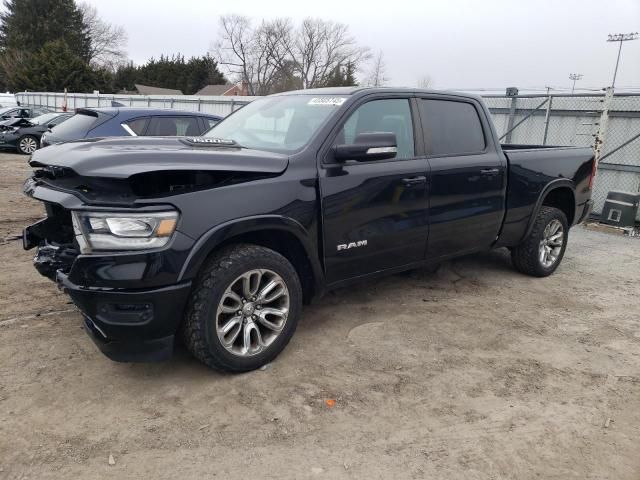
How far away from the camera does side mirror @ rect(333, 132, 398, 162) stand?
339 centimetres

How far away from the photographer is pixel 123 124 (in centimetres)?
746

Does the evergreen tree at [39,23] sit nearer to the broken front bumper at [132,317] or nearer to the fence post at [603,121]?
the fence post at [603,121]

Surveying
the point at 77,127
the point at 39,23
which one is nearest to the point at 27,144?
the point at 77,127

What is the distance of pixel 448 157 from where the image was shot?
14.3ft

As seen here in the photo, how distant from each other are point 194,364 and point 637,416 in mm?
2700

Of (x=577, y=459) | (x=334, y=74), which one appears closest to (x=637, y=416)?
(x=577, y=459)

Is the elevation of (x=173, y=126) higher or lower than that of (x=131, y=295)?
higher

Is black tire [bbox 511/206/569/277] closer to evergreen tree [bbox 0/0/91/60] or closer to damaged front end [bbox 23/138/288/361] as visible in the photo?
damaged front end [bbox 23/138/288/361]

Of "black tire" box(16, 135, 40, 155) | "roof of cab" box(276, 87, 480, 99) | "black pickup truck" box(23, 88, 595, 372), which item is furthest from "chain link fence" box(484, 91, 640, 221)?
"black tire" box(16, 135, 40, 155)

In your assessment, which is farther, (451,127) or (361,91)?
(451,127)

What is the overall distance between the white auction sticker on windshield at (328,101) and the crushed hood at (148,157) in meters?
0.66

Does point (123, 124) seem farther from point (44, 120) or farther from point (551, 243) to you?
point (44, 120)

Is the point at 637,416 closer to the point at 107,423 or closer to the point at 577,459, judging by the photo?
the point at 577,459

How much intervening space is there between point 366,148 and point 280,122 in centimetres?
89
